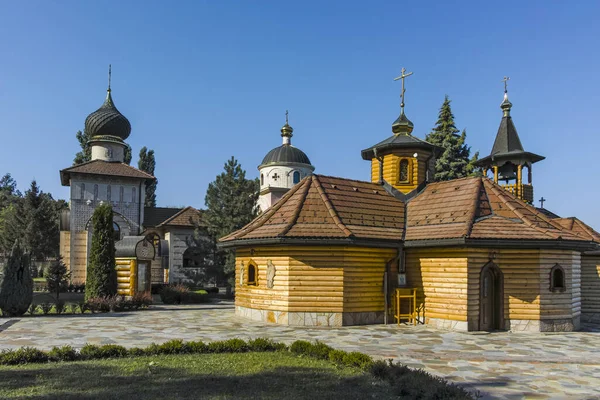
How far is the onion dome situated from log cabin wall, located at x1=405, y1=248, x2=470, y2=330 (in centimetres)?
2478

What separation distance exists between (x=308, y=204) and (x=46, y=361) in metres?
9.73

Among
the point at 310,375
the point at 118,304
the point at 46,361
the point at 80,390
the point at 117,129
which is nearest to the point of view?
the point at 80,390

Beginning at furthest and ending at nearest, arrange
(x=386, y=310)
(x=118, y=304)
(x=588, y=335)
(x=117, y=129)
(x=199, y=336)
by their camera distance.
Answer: (x=117, y=129), (x=118, y=304), (x=386, y=310), (x=588, y=335), (x=199, y=336)

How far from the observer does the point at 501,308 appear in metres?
15.2

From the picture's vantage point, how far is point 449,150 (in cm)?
3931

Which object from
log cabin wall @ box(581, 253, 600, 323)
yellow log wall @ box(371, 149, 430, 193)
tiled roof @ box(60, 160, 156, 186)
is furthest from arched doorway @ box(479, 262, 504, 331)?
tiled roof @ box(60, 160, 156, 186)

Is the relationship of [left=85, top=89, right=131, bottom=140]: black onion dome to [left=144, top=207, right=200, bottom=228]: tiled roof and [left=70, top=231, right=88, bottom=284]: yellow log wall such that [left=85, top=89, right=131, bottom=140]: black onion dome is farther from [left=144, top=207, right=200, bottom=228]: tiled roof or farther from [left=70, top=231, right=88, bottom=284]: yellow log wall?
[left=70, top=231, right=88, bottom=284]: yellow log wall

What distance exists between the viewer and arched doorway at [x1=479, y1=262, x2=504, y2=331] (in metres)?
15.2

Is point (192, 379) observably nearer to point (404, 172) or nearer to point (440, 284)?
point (440, 284)

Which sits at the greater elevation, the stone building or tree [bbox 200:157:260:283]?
the stone building

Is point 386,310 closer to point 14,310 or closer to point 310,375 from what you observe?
point 310,375

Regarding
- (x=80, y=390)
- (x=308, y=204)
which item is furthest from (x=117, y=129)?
(x=80, y=390)

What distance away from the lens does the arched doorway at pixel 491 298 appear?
597 inches

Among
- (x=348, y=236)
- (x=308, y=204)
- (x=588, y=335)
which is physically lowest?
(x=588, y=335)
